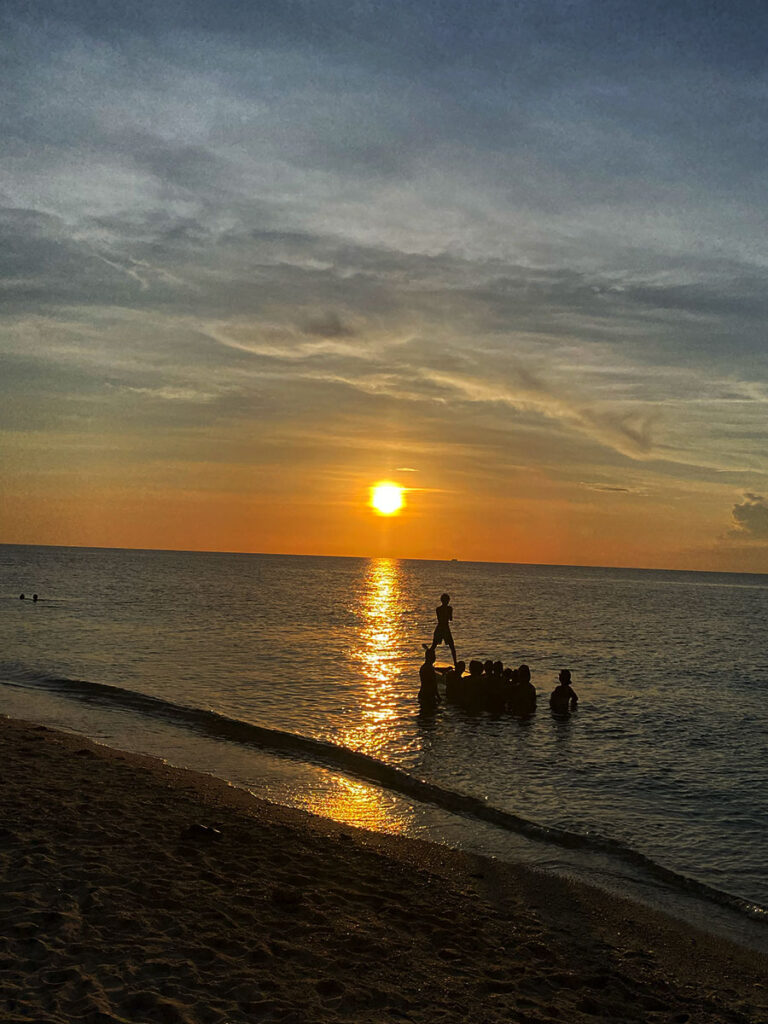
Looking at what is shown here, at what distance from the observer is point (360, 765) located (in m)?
16.7

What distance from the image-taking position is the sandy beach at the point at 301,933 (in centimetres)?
640

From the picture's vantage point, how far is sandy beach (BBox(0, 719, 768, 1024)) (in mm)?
6398

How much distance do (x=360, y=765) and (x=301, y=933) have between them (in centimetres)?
905

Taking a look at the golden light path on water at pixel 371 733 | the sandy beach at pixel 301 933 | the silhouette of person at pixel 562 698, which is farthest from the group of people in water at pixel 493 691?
the sandy beach at pixel 301 933

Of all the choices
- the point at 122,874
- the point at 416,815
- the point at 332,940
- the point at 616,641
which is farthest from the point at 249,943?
the point at 616,641

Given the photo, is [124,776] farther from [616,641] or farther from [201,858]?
[616,641]

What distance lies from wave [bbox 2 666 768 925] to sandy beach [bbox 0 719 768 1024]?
171cm

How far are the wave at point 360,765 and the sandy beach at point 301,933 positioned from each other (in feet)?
5.62

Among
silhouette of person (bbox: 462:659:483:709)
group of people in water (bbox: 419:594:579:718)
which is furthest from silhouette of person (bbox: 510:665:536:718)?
silhouette of person (bbox: 462:659:483:709)

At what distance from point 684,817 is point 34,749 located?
12.2 metres

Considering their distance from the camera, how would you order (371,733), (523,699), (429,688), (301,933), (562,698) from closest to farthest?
(301,933)
(371,733)
(523,699)
(562,698)
(429,688)

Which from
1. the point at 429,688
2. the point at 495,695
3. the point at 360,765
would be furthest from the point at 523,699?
the point at 360,765

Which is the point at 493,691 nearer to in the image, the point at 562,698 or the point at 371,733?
the point at 562,698

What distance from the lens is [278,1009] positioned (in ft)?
20.3
